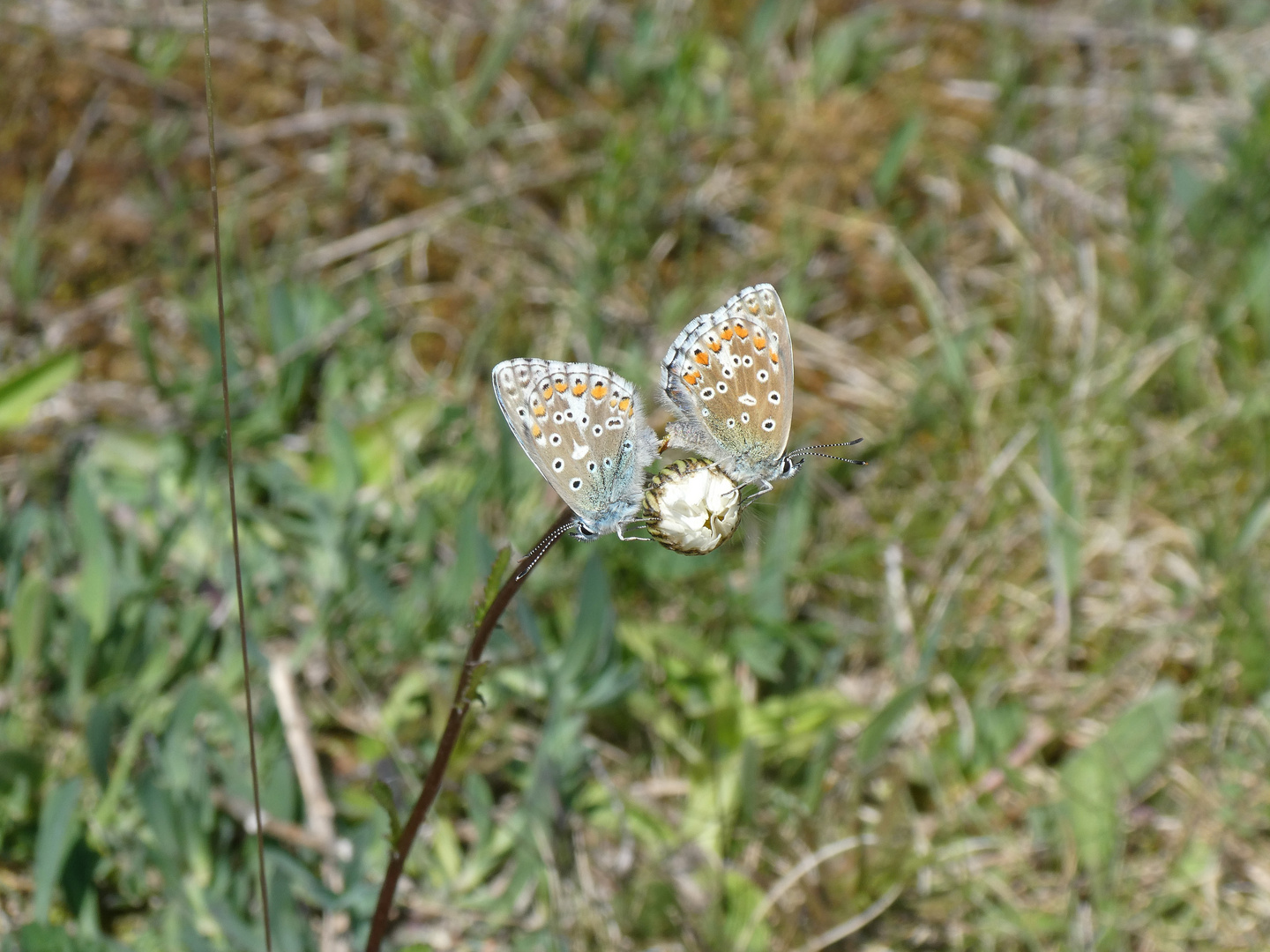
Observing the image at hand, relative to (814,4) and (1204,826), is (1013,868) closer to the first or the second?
(1204,826)

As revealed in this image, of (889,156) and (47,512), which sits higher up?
(889,156)

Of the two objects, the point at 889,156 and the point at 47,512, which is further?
the point at 889,156

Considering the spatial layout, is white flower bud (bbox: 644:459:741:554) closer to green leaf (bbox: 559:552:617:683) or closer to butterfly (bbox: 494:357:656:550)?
butterfly (bbox: 494:357:656:550)

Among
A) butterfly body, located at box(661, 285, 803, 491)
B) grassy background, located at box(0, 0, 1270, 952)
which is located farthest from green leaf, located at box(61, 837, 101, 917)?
butterfly body, located at box(661, 285, 803, 491)

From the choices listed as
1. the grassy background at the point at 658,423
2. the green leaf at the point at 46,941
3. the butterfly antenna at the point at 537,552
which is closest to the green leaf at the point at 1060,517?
the grassy background at the point at 658,423

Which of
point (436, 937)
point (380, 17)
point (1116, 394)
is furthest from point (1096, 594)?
point (380, 17)

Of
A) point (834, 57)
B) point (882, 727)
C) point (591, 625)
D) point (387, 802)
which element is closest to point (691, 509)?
point (387, 802)

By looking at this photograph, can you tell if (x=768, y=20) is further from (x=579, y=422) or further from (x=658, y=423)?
(x=579, y=422)
